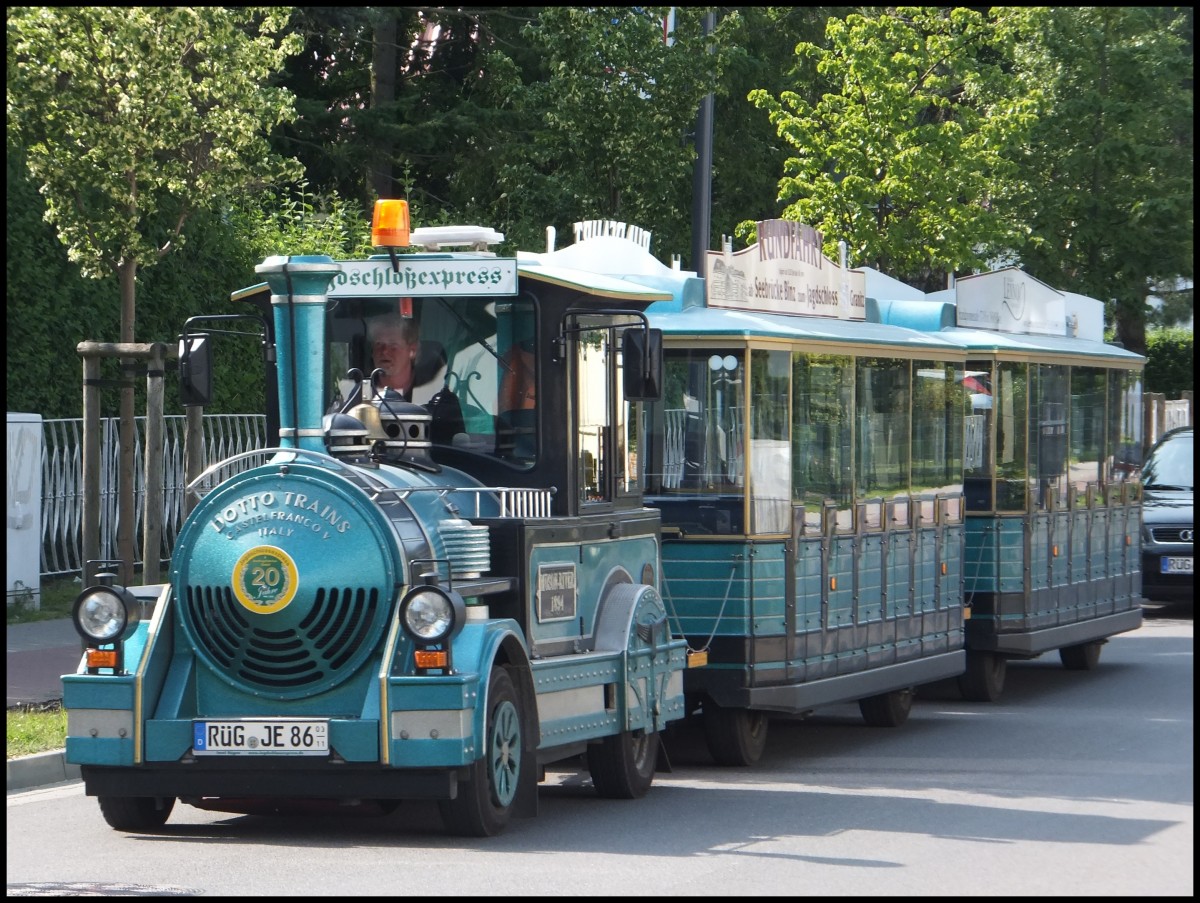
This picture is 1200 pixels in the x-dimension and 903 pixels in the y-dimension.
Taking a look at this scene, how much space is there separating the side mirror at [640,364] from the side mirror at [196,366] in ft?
6.31

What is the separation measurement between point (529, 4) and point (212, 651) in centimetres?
1765

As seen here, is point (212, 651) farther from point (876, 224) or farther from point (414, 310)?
point (876, 224)

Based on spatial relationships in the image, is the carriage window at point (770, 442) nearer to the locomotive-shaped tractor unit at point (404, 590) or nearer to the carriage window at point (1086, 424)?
the locomotive-shaped tractor unit at point (404, 590)

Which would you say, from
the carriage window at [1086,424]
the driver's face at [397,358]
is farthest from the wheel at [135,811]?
the carriage window at [1086,424]

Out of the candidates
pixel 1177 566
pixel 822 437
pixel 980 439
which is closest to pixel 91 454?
pixel 822 437

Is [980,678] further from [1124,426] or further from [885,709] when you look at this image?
[1124,426]

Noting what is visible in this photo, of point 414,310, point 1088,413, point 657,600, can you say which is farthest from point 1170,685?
point 414,310

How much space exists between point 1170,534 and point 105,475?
1125cm

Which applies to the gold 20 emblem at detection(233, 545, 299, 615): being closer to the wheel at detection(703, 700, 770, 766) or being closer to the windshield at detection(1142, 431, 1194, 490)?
the wheel at detection(703, 700, 770, 766)

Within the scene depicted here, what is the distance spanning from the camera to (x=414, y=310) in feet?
32.9

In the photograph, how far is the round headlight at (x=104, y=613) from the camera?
29.0 ft

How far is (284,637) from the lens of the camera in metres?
8.79

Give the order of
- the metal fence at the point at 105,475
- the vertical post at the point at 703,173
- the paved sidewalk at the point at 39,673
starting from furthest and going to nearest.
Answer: the vertical post at the point at 703,173
the metal fence at the point at 105,475
the paved sidewalk at the point at 39,673

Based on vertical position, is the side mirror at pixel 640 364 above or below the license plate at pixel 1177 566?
above
